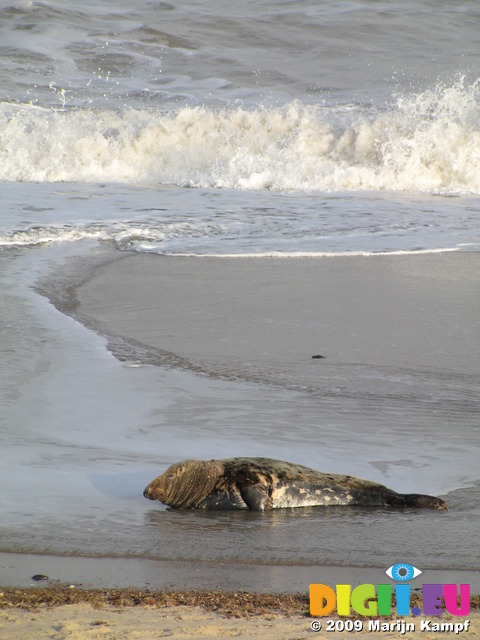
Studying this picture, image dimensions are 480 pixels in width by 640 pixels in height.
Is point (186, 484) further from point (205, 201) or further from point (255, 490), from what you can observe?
point (205, 201)

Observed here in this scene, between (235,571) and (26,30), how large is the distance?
28.0 meters

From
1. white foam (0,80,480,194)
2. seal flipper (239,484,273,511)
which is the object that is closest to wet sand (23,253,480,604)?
seal flipper (239,484,273,511)

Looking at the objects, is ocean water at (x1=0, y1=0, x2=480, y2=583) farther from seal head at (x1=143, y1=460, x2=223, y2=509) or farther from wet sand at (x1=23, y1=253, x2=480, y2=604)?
wet sand at (x1=23, y1=253, x2=480, y2=604)

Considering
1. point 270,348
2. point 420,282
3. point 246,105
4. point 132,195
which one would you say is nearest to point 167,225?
point 132,195

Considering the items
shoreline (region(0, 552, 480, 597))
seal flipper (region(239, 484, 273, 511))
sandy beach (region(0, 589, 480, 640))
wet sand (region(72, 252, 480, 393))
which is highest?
sandy beach (region(0, 589, 480, 640))

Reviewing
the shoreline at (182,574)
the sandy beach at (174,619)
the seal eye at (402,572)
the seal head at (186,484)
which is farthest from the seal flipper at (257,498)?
the sandy beach at (174,619)

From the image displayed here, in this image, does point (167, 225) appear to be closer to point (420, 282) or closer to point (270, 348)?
point (420, 282)

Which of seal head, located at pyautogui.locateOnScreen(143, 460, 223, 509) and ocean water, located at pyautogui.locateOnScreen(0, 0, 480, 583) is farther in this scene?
seal head, located at pyautogui.locateOnScreen(143, 460, 223, 509)

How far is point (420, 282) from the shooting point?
24.3ft

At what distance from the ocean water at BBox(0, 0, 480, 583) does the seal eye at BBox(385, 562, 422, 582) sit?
0.07m

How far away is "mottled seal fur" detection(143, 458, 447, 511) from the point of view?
299 centimetres

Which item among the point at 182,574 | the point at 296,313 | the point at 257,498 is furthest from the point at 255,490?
the point at 296,313

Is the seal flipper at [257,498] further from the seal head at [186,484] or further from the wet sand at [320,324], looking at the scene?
the wet sand at [320,324]

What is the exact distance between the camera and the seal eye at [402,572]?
2.38 metres
